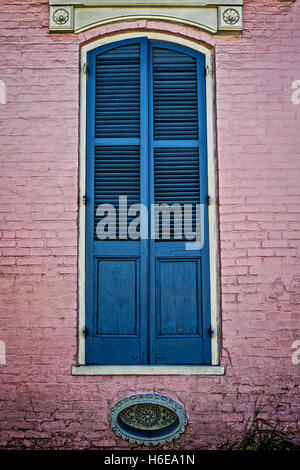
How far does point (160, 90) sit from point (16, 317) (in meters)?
2.36

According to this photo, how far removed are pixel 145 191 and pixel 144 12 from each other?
164 centimetres

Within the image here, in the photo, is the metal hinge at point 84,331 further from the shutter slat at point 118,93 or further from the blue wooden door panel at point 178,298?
the shutter slat at point 118,93

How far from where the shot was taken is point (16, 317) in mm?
4285

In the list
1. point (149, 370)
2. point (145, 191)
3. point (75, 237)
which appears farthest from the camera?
point (145, 191)

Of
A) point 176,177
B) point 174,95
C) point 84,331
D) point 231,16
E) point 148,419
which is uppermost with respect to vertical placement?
point 231,16

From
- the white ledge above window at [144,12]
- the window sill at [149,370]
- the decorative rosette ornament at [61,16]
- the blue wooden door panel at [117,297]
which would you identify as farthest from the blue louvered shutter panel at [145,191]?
the decorative rosette ornament at [61,16]

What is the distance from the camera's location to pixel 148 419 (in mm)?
4227

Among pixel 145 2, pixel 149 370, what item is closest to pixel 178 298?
pixel 149 370

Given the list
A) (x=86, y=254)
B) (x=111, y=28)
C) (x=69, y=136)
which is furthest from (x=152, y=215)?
(x=111, y=28)

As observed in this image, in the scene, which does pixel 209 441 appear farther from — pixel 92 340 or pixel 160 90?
pixel 160 90

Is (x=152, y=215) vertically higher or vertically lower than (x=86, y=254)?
higher

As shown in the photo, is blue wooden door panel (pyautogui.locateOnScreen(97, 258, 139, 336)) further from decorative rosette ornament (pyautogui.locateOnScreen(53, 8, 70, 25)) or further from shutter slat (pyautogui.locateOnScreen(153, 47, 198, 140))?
decorative rosette ornament (pyautogui.locateOnScreen(53, 8, 70, 25))

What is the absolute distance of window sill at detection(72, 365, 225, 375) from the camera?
421 centimetres

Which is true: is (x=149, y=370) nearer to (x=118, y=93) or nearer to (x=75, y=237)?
(x=75, y=237)
